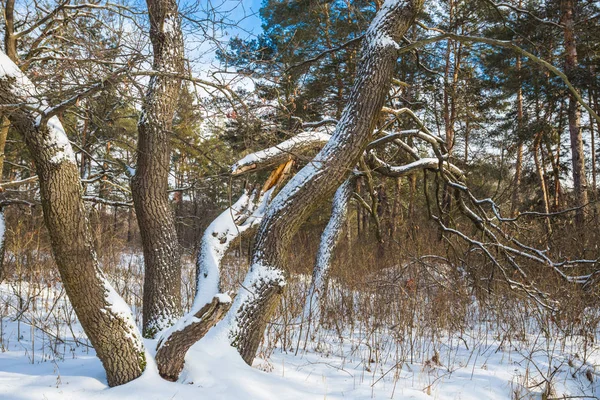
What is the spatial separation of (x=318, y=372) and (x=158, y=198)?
2.05 meters

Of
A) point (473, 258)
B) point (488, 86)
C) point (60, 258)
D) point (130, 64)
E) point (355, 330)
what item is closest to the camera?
point (130, 64)

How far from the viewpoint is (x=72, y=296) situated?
255 cm

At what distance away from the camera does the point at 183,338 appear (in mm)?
2682

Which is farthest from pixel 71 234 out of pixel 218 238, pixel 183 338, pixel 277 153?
pixel 277 153

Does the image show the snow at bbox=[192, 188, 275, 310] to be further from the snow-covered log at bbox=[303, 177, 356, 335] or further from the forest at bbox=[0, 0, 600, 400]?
the snow-covered log at bbox=[303, 177, 356, 335]

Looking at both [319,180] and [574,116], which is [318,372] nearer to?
[319,180]

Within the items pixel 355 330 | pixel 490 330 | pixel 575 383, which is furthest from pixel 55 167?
pixel 490 330

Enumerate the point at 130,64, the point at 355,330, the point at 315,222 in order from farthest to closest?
the point at 315,222, the point at 355,330, the point at 130,64

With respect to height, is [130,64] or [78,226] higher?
[130,64]

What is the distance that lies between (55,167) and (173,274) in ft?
5.10

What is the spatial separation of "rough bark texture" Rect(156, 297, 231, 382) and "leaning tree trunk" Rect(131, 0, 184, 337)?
0.84 m

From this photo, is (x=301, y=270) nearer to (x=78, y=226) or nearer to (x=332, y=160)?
(x=332, y=160)

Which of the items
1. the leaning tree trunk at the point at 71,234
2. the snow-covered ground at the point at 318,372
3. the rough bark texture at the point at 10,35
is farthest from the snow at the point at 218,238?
the rough bark texture at the point at 10,35

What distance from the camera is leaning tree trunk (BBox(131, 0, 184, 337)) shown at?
3.43m
